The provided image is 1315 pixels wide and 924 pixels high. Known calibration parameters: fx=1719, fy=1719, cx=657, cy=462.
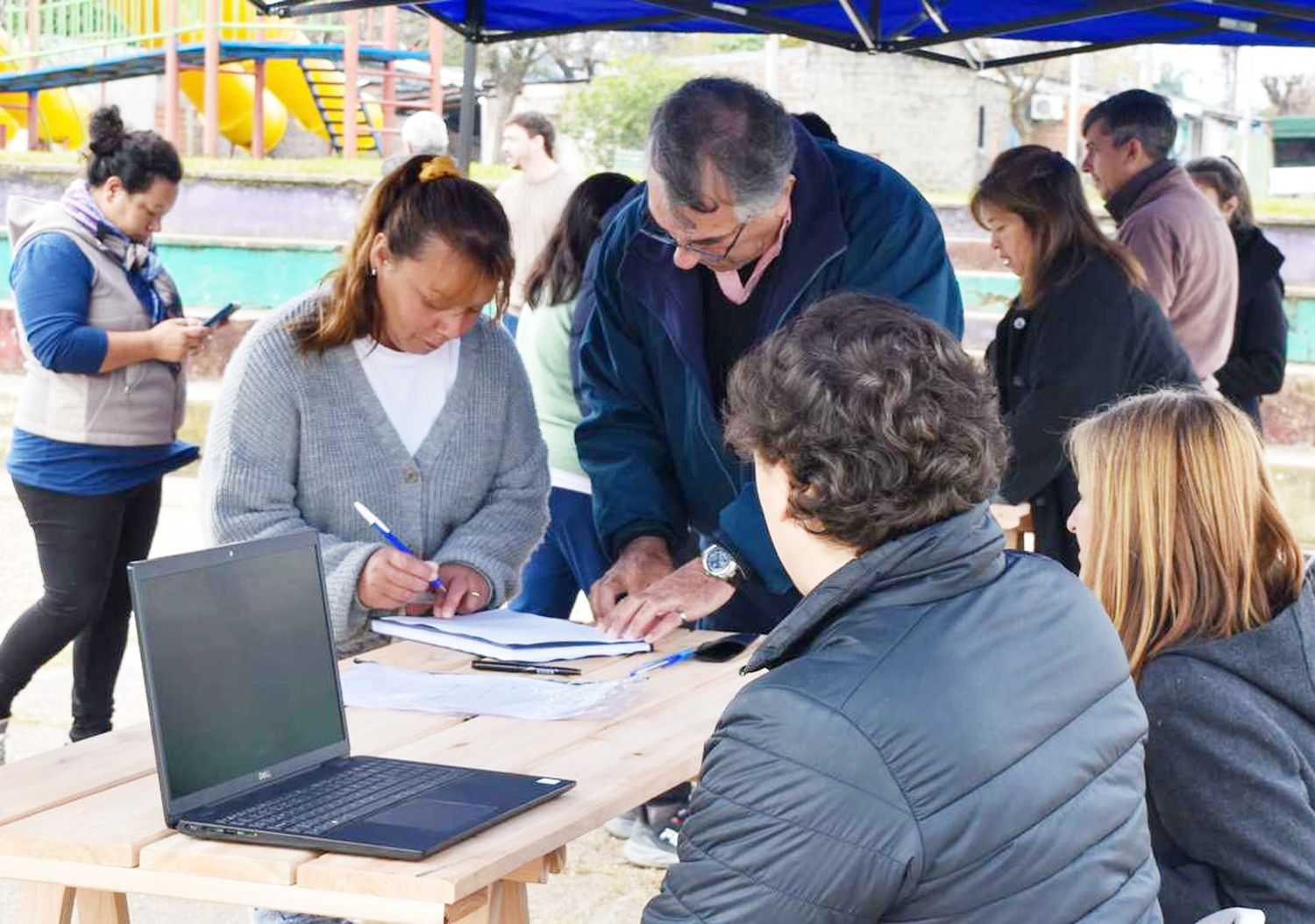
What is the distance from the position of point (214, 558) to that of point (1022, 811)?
3.28 feet

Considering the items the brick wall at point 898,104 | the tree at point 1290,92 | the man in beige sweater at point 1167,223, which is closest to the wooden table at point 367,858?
the man in beige sweater at point 1167,223

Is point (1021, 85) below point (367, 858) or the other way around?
the other way around

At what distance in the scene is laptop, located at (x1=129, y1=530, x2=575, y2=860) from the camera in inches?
73.6

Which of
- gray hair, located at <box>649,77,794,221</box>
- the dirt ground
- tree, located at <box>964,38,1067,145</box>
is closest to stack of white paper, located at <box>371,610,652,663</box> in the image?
gray hair, located at <box>649,77,794,221</box>

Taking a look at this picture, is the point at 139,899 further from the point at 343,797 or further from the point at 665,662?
the point at 343,797

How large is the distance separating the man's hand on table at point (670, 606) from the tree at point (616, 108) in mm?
23747

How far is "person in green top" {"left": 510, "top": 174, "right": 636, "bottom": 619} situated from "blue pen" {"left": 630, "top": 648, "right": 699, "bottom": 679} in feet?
4.76

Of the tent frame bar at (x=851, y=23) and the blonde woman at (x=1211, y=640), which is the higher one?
the tent frame bar at (x=851, y=23)

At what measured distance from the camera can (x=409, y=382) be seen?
2924 mm

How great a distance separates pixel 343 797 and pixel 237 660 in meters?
0.20

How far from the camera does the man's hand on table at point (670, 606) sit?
2871mm

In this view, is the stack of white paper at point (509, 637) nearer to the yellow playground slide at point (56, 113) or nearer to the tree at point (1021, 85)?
the yellow playground slide at point (56, 113)

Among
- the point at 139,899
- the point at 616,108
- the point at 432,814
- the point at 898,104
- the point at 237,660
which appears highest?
the point at 898,104

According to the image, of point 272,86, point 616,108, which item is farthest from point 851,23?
point 616,108
